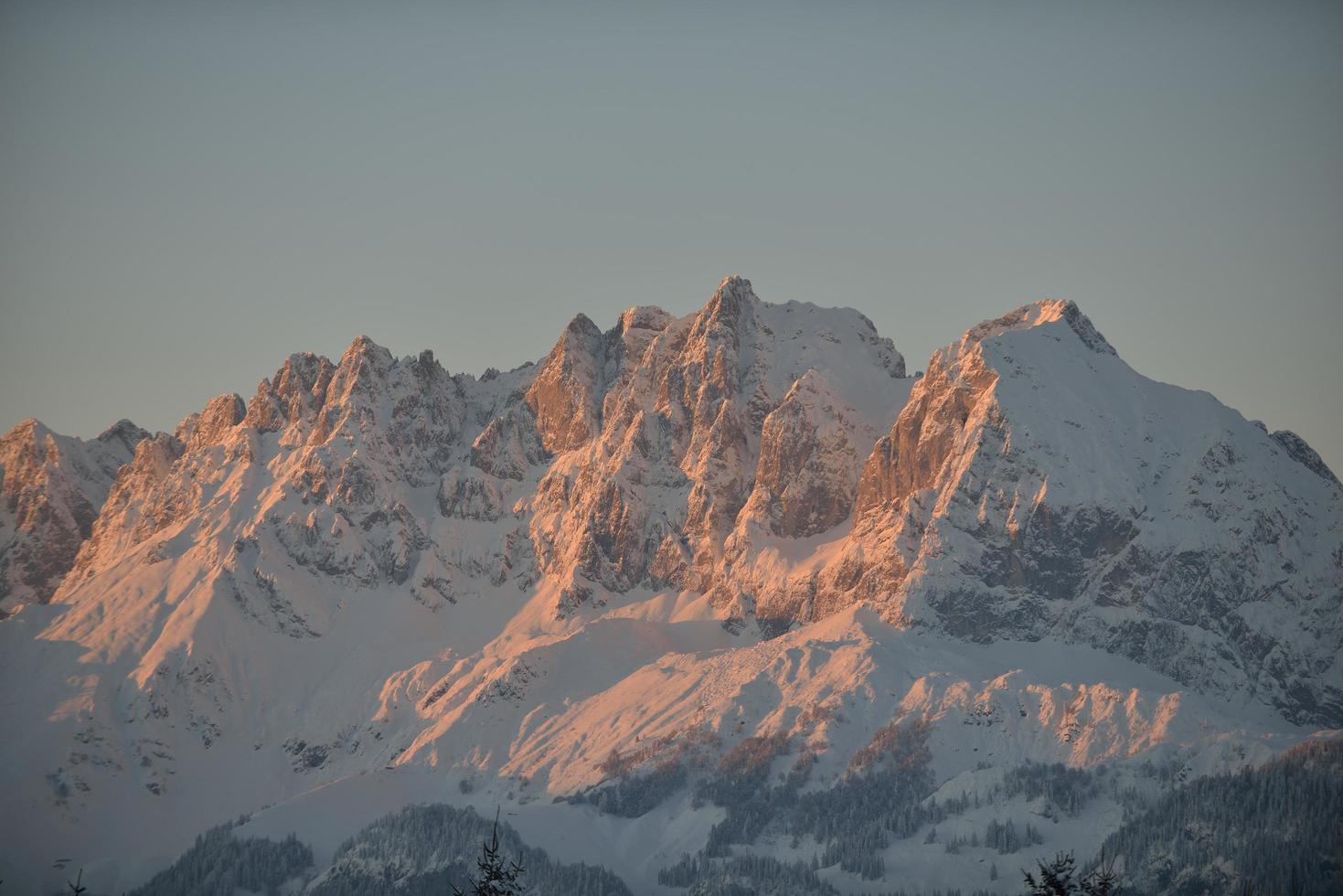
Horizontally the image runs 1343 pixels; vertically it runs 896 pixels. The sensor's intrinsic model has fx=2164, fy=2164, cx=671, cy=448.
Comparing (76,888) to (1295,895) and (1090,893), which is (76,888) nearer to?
(1090,893)

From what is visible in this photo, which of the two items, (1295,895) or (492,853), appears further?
(1295,895)

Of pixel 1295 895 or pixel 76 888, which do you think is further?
pixel 1295 895

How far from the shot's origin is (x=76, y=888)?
140 meters

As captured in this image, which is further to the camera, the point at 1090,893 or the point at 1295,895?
the point at 1295,895

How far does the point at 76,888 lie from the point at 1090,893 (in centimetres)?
6477

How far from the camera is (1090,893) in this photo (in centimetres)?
13238

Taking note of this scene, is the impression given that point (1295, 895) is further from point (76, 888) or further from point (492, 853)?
point (76, 888)

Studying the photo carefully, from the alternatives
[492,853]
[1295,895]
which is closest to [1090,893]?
[1295,895]

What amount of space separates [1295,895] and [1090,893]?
25.7 m

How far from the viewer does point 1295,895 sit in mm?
150500

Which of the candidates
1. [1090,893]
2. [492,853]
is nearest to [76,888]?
[492,853]

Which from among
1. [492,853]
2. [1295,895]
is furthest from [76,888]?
[1295,895]

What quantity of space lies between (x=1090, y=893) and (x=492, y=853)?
36.7 m

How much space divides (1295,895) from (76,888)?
82.6 m
